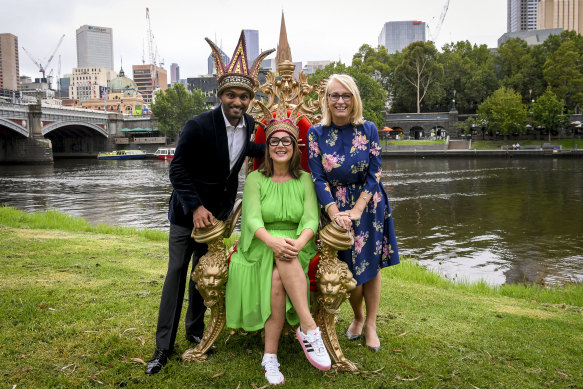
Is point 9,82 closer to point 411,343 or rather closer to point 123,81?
point 123,81

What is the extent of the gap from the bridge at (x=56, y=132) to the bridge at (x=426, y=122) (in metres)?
31.7

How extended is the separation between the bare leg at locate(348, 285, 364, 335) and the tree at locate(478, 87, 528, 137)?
154 ft

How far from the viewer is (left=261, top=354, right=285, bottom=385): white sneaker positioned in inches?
116

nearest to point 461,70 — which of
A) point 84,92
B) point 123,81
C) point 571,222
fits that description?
point 571,222

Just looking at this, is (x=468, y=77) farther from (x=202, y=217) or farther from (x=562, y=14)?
(x=562, y=14)

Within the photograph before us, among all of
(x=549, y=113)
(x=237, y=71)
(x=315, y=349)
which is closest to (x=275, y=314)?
(x=315, y=349)

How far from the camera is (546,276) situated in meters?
8.24

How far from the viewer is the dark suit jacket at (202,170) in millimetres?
3268

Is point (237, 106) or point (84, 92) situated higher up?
point (84, 92)

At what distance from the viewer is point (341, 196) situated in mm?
3502

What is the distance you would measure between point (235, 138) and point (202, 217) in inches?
28.3

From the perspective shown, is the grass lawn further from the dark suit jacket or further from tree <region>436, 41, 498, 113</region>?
the dark suit jacket

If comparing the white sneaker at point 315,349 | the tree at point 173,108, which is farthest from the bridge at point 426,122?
the white sneaker at point 315,349

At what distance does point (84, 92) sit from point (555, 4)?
171 metres
